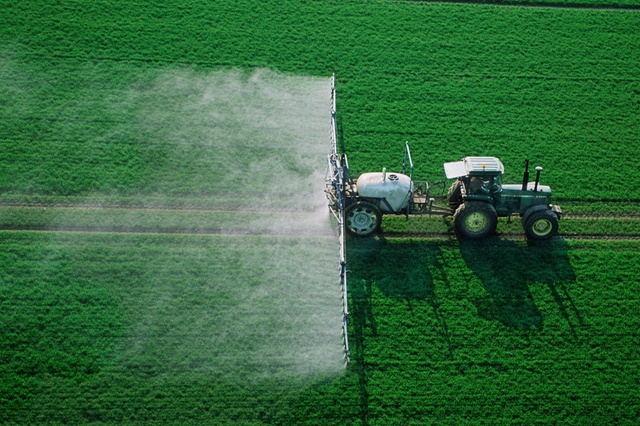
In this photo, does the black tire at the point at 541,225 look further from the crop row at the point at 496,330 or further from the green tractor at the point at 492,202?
the crop row at the point at 496,330

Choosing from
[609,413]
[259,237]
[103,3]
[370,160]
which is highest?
[103,3]

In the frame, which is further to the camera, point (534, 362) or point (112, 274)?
point (112, 274)

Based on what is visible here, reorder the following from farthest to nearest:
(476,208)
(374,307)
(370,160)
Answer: (370,160)
(476,208)
(374,307)

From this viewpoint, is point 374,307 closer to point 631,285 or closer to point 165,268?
point 165,268

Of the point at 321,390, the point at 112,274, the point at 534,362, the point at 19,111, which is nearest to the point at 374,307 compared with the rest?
the point at 321,390

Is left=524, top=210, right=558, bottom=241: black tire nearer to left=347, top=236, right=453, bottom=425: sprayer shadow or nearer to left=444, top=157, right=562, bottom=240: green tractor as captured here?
left=444, top=157, right=562, bottom=240: green tractor

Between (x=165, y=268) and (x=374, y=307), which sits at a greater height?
(x=165, y=268)
